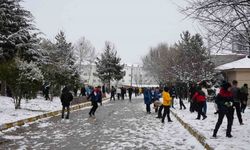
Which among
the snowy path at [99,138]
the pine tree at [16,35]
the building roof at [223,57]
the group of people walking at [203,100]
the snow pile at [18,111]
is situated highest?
the pine tree at [16,35]

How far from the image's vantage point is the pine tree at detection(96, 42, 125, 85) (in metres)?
74.1

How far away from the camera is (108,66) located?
74.6 m

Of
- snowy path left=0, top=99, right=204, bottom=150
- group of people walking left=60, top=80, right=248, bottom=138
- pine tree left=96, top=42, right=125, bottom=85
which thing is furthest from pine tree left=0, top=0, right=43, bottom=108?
pine tree left=96, top=42, right=125, bottom=85

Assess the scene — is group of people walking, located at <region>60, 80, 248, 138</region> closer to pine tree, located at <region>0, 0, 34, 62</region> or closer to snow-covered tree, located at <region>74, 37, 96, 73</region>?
pine tree, located at <region>0, 0, 34, 62</region>

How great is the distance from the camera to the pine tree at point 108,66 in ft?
243

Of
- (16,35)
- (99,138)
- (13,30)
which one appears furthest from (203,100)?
(13,30)

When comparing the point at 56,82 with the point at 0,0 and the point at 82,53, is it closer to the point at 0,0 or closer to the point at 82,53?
the point at 0,0

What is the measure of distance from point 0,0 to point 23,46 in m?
4.28

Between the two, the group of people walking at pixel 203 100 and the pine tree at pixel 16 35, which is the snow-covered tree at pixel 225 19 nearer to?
the group of people walking at pixel 203 100

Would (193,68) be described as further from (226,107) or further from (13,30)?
(226,107)

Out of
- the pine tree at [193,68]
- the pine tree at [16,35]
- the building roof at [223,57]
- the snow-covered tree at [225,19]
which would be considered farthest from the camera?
the pine tree at [193,68]

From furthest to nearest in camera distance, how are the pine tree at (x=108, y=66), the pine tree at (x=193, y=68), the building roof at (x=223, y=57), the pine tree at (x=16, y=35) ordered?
1. the pine tree at (x=108, y=66)
2. the pine tree at (x=193, y=68)
3. the pine tree at (x=16, y=35)
4. the building roof at (x=223, y=57)

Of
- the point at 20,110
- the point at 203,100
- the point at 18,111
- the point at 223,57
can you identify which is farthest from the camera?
the point at 223,57

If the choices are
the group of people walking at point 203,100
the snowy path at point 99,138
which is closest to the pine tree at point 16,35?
the group of people walking at point 203,100
